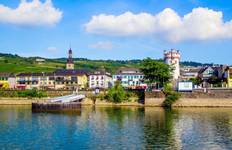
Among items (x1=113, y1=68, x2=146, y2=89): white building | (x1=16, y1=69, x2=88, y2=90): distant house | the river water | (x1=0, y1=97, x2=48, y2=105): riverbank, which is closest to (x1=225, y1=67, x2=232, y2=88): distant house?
the river water

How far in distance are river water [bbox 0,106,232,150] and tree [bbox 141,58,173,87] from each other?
85.6 feet

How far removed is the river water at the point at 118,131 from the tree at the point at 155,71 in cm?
2608

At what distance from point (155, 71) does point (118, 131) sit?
4706 centimetres

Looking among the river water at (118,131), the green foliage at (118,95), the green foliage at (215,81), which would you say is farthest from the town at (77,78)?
the river water at (118,131)

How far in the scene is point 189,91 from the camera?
93.2 m

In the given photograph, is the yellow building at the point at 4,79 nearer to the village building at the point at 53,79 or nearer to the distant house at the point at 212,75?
the village building at the point at 53,79

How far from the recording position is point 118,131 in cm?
5400

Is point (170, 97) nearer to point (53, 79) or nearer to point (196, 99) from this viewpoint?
point (196, 99)

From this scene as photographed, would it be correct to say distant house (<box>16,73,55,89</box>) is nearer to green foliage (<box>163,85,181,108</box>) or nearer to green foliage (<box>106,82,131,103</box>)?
green foliage (<box>106,82,131,103</box>)

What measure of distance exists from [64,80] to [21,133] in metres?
87.2

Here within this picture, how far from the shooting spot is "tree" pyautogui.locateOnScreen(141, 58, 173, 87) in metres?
99.7

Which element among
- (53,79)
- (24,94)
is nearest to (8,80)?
(53,79)

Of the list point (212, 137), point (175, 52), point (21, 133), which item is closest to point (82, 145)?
point (21, 133)

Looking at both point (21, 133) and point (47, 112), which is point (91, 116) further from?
point (21, 133)
